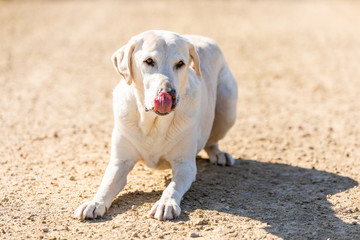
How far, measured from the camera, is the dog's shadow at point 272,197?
174 inches

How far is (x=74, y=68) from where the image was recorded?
1112cm

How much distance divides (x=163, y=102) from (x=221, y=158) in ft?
6.28

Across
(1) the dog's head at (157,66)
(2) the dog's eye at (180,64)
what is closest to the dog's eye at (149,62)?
(1) the dog's head at (157,66)

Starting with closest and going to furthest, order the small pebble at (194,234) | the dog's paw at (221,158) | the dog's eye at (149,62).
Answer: the small pebble at (194,234)
the dog's eye at (149,62)
the dog's paw at (221,158)

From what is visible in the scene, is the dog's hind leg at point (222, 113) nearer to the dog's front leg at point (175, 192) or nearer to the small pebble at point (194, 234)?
the dog's front leg at point (175, 192)

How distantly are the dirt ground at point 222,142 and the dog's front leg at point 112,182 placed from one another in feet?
0.28

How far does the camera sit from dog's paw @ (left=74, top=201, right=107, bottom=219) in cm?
443

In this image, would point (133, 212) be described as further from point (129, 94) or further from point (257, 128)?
point (257, 128)

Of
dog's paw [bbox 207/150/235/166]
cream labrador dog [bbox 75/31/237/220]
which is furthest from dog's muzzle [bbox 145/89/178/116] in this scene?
dog's paw [bbox 207/150/235/166]

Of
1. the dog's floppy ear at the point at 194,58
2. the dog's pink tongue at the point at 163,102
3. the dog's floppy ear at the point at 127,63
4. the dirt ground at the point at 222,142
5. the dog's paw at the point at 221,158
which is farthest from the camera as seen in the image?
the dog's paw at the point at 221,158

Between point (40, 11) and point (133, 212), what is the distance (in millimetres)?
15374

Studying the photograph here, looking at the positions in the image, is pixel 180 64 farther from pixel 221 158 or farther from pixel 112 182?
pixel 221 158

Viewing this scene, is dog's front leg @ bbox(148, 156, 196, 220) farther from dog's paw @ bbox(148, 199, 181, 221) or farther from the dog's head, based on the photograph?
the dog's head

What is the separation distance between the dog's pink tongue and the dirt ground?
35.2 inches
